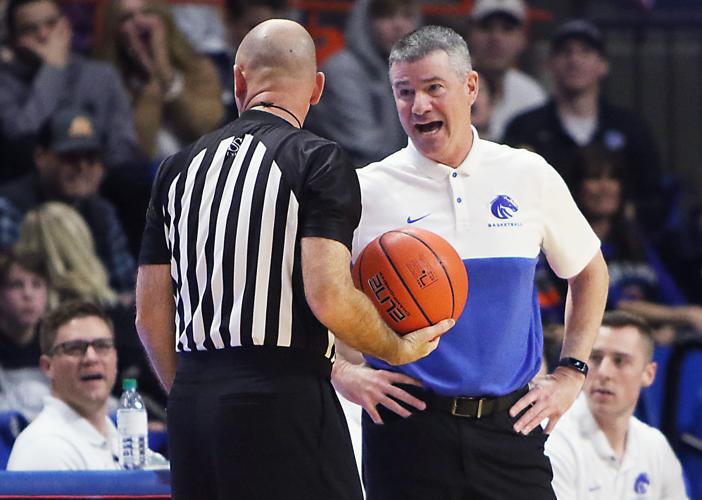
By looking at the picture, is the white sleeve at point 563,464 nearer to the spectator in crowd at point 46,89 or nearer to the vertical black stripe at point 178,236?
the vertical black stripe at point 178,236

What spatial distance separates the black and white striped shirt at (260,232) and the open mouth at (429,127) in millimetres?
557

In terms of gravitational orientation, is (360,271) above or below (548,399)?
above

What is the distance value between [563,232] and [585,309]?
278mm

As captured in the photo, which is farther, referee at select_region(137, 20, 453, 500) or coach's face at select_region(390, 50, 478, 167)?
coach's face at select_region(390, 50, 478, 167)

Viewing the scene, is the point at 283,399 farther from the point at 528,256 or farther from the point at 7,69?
the point at 7,69

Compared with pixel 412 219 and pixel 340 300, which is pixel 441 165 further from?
pixel 340 300

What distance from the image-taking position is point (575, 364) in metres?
4.64

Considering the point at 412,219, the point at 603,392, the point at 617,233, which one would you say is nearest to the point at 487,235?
the point at 412,219

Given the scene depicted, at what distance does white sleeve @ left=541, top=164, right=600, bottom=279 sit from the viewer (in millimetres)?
4602

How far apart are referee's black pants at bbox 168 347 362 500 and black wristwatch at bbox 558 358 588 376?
968mm

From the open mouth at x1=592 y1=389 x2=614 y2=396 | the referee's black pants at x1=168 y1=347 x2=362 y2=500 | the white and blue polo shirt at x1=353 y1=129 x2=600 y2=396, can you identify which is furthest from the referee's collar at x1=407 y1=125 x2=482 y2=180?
the open mouth at x1=592 y1=389 x2=614 y2=396

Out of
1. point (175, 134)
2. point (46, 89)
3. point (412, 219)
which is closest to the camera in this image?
point (412, 219)

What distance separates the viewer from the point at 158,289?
424cm

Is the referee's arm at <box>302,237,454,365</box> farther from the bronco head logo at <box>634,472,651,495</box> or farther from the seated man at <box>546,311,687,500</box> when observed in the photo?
the bronco head logo at <box>634,472,651,495</box>
